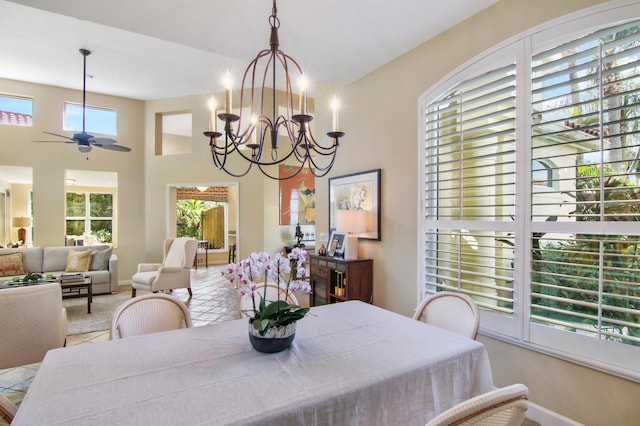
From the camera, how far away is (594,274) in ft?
6.01

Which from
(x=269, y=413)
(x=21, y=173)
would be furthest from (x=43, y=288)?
(x=21, y=173)

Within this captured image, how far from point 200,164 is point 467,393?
6607 mm

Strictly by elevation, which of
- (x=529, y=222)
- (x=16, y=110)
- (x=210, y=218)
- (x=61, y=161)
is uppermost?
(x=16, y=110)

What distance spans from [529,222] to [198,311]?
4352 mm

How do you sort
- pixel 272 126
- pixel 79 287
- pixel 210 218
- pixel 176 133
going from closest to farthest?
pixel 272 126 → pixel 79 287 → pixel 176 133 → pixel 210 218

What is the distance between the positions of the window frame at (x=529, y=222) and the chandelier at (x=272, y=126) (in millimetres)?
1308

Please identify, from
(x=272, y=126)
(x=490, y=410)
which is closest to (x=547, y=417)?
(x=490, y=410)

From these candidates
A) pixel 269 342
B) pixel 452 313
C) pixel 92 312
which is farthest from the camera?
pixel 92 312

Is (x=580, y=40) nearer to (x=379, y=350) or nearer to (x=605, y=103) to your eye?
(x=605, y=103)

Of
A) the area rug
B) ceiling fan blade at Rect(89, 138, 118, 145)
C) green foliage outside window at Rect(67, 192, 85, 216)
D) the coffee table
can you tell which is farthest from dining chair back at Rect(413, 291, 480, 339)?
green foliage outside window at Rect(67, 192, 85, 216)

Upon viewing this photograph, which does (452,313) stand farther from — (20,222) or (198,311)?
(20,222)

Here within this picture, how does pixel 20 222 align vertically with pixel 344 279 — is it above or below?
above

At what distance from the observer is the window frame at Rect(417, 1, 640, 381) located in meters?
1.75

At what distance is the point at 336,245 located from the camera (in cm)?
364
